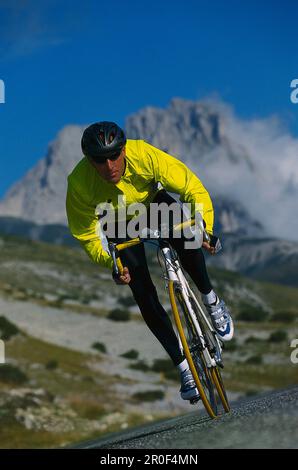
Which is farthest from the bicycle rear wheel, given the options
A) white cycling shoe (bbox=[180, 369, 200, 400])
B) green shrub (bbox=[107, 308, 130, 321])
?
green shrub (bbox=[107, 308, 130, 321])

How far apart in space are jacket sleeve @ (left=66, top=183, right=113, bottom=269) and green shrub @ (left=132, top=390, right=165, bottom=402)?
97.5ft

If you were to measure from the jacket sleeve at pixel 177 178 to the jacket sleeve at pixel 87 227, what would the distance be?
975mm

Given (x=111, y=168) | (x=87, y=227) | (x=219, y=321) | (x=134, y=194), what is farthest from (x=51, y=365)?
(x=111, y=168)

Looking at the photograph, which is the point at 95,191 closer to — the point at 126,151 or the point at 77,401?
the point at 126,151

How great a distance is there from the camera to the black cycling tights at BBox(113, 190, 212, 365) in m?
9.60

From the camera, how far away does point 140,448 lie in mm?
7617

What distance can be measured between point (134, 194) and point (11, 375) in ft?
102

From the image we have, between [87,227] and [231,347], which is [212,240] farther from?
[231,347]

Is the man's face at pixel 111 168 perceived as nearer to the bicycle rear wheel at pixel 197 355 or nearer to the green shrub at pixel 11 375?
the bicycle rear wheel at pixel 197 355

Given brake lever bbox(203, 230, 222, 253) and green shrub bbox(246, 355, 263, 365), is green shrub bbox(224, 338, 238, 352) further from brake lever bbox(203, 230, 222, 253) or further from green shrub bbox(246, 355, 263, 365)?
brake lever bbox(203, 230, 222, 253)
